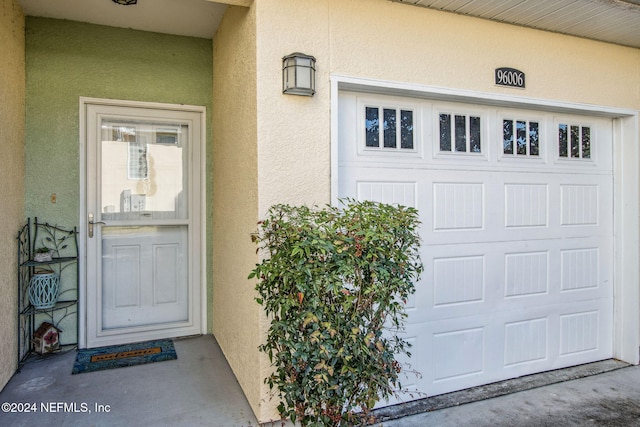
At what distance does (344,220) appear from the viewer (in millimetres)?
2012

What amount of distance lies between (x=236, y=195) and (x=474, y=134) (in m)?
1.87

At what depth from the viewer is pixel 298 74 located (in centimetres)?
241

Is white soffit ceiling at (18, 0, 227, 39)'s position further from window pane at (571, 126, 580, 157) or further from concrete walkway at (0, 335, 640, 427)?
window pane at (571, 126, 580, 157)

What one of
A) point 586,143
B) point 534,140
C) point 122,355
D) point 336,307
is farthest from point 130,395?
point 586,143

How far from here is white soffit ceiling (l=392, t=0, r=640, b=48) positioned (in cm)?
280

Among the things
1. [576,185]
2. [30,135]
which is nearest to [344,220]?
[576,185]

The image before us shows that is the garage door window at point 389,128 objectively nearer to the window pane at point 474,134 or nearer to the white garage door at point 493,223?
the white garage door at point 493,223

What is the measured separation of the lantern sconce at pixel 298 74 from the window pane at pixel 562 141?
A: 232 cm

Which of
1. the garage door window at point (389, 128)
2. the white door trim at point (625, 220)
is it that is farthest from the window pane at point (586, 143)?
the garage door window at point (389, 128)

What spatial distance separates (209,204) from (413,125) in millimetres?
2022

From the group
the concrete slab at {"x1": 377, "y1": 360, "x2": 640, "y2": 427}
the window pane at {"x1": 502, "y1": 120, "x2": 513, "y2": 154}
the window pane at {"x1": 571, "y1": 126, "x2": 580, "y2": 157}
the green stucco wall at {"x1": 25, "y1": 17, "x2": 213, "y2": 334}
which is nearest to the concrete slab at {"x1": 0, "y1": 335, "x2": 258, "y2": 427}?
the concrete slab at {"x1": 377, "y1": 360, "x2": 640, "y2": 427}

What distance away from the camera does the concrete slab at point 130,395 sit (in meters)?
2.46

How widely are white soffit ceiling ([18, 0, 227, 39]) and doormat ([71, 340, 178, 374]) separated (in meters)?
2.80

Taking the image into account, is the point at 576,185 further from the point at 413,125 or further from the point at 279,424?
the point at 279,424
